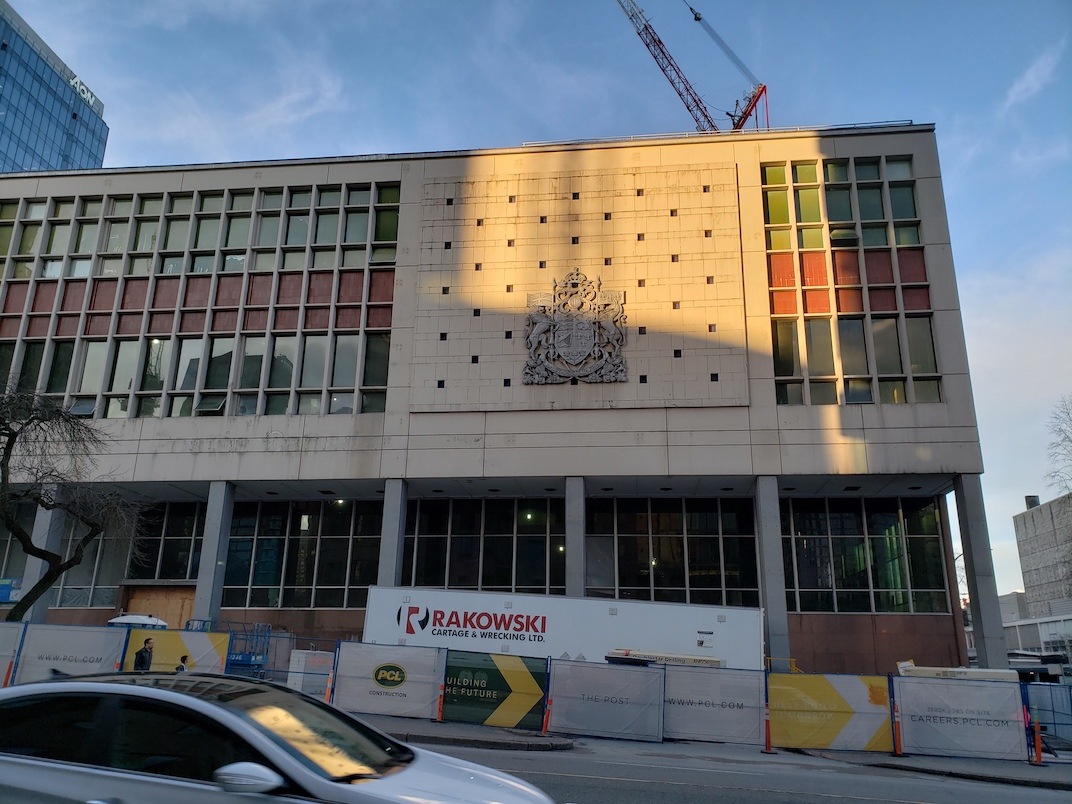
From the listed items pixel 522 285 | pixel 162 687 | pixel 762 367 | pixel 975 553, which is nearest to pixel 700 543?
pixel 762 367

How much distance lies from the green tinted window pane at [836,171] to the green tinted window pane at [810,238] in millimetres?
2631

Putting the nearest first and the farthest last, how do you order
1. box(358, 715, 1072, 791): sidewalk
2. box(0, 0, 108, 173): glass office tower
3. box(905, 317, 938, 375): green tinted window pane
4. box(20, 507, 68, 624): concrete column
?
box(358, 715, 1072, 791): sidewalk, box(905, 317, 938, 375): green tinted window pane, box(20, 507, 68, 624): concrete column, box(0, 0, 108, 173): glass office tower

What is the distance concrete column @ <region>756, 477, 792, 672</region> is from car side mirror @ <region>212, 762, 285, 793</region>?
86.9ft

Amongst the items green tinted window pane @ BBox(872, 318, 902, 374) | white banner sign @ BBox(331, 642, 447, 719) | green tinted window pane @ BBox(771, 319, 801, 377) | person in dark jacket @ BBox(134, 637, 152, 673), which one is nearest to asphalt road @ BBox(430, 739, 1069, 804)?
white banner sign @ BBox(331, 642, 447, 719)

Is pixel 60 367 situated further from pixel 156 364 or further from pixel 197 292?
pixel 197 292

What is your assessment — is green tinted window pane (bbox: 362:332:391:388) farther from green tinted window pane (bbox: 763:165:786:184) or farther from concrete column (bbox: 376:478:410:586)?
green tinted window pane (bbox: 763:165:786:184)

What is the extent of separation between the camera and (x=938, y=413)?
30422 mm

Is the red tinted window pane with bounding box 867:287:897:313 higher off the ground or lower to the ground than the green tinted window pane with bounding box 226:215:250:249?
lower

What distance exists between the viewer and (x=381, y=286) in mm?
35312

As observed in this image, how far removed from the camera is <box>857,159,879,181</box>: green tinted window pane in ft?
112

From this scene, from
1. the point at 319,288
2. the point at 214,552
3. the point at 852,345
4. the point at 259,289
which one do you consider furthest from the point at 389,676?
the point at 852,345

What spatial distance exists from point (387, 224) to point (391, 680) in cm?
2328

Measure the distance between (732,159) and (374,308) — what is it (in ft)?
56.3

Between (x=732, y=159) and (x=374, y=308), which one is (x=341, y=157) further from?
(x=732, y=159)
